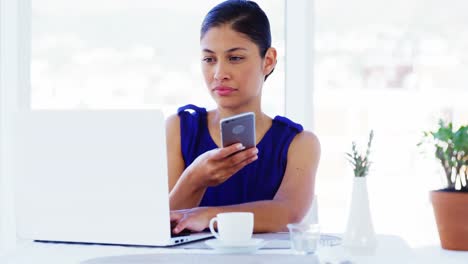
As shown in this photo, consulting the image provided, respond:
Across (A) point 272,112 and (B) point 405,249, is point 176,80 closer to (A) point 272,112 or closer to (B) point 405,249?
(A) point 272,112

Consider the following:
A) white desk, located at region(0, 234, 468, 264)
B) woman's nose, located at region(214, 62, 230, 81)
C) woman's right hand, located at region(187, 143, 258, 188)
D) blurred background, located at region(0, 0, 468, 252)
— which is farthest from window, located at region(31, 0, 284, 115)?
white desk, located at region(0, 234, 468, 264)

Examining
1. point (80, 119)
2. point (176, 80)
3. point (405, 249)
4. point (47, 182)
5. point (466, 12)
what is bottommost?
point (405, 249)

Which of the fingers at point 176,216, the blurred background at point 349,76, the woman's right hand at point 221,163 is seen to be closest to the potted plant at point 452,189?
the blurred background at point 349,76

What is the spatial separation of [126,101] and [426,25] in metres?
1.26

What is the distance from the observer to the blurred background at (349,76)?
2.80m

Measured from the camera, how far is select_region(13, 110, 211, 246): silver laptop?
154 centimetres

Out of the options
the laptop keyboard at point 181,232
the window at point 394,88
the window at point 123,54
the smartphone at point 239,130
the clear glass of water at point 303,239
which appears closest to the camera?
the clear glass of water at point 303,239

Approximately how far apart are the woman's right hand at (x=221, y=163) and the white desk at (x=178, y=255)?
35 cm

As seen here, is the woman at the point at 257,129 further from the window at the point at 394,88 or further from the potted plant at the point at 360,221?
the potted plant at the point at 360,221

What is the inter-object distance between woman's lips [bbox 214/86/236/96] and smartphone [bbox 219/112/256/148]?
1.43ft

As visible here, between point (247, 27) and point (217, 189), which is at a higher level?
point (247, 27)

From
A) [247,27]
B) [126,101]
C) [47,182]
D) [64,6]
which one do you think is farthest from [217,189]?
[64,6]

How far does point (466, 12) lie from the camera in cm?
280

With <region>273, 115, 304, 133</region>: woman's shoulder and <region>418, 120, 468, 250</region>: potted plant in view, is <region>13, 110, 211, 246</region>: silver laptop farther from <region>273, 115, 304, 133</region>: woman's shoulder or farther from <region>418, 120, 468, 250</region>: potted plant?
<region>418, 120, 468, 250</region>: potted plant
